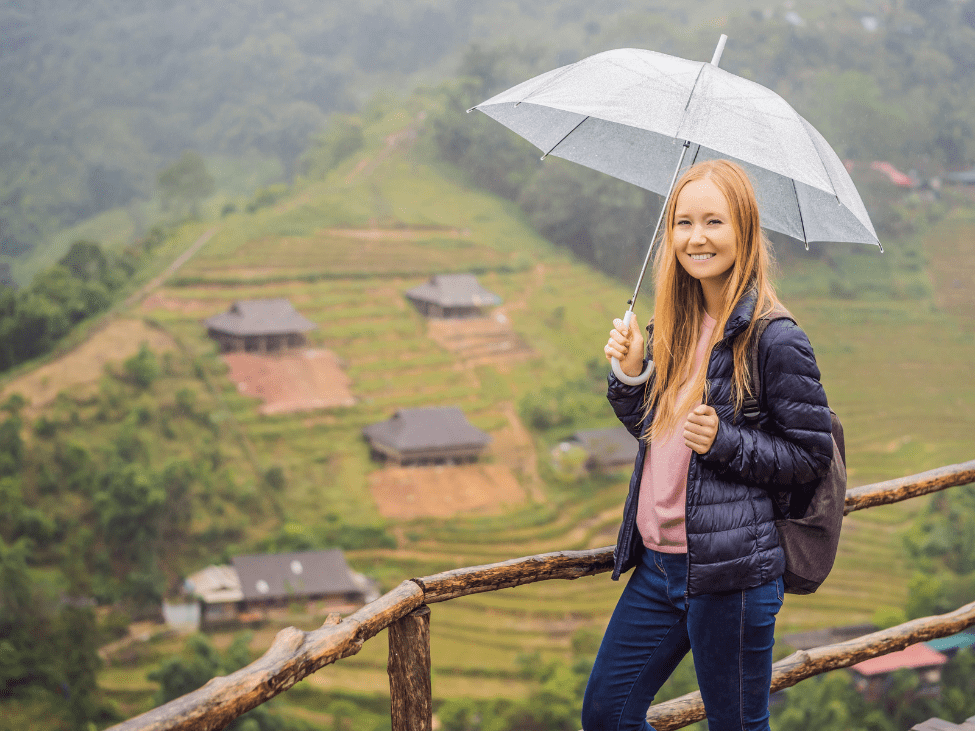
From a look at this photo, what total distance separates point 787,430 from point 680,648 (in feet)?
1.51

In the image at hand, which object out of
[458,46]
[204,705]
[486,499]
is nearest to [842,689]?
[486,499]

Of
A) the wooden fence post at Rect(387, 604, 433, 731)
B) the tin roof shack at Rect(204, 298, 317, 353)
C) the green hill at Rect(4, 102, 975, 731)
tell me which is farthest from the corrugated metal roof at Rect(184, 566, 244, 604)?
the wooden fence post at Rect(387, 604, 433, 731)

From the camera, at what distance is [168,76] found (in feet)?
78.0

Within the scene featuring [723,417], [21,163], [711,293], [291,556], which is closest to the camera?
[723,417]

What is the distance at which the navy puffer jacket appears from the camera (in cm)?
139

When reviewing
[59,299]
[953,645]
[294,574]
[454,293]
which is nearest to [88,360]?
[59,299]

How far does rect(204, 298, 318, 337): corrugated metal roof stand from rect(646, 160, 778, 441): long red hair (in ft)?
54.7

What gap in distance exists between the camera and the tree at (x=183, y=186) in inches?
848

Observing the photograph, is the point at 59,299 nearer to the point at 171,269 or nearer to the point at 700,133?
the point at 171,269

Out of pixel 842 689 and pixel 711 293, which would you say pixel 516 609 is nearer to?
pixel 842 689

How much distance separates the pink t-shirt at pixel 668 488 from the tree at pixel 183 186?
21414 mm

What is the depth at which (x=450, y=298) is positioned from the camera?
64.3 feet

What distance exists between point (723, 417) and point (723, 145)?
51cm

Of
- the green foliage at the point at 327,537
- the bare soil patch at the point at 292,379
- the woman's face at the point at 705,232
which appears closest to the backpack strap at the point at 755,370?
the woman's face at the point at 705,232
